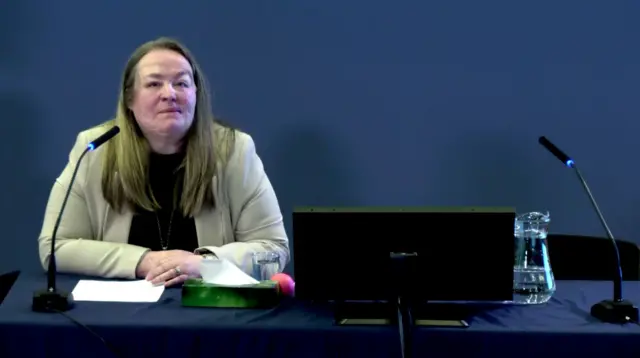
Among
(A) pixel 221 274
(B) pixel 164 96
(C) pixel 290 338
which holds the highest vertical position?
(B) pixel 164 96

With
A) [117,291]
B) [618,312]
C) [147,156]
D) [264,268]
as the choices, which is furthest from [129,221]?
[618,312]

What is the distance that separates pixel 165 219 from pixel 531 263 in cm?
121

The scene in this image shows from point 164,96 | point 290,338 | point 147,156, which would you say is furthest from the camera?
point 147,156

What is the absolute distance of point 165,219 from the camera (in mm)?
2570

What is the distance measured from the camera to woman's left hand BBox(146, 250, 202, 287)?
2094 millimetres

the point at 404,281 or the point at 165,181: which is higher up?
the point at 165,181

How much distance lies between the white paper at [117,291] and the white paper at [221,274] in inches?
5.4

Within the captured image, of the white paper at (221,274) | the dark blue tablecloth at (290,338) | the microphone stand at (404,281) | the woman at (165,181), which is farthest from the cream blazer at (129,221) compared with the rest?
the microphone stand at (404,281)

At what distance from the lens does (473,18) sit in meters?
3.25

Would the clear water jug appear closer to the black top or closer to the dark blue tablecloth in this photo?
the dark blue tablecloth

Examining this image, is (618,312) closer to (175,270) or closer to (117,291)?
(175,270)

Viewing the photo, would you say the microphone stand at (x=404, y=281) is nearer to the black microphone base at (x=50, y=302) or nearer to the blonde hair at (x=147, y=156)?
the black microphone base at (x=50, y=302)

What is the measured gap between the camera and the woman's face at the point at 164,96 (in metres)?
2.53

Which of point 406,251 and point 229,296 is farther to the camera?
point 229,296
